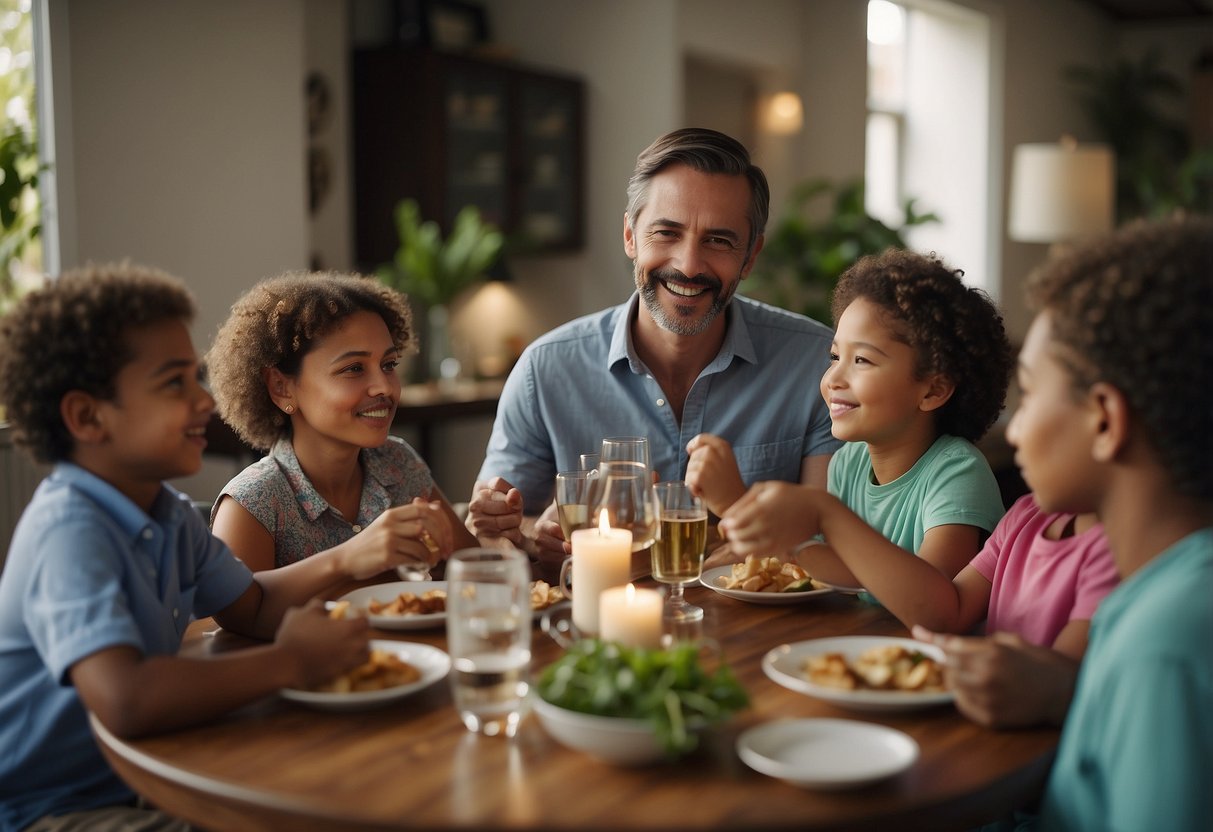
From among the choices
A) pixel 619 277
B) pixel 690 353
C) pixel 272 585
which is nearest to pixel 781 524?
pixel 272 585

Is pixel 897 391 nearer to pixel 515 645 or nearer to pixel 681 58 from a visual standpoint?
pixel 515 645

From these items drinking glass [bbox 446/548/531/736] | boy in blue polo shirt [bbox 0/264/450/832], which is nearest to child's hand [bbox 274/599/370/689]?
boy in blue polo shirt [bbox 0/264/450/832]

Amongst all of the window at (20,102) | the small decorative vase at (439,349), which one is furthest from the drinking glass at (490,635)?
the small decorative vase at (439,349)

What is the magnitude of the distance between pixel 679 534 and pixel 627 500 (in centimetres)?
12

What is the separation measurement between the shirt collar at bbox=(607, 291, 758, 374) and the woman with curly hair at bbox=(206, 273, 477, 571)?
602mm

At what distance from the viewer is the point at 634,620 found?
4.43 ft

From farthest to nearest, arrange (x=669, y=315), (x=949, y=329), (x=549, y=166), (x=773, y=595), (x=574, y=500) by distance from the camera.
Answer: (x=549, y=166) → (x=669, y=315) → (x=949, y=329) → (x=773, y=595) → (x=574, y=500)

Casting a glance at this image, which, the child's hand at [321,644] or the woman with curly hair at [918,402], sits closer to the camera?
the child's hand at [321,644]

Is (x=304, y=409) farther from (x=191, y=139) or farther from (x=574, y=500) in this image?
(x=191, y=139)

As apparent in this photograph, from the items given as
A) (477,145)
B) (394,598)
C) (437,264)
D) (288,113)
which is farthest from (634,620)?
(477,145)

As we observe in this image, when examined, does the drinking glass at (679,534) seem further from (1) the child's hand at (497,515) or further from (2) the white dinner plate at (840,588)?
(1) the child's hand at (497,515)

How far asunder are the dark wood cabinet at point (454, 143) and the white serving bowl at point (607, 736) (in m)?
4.46

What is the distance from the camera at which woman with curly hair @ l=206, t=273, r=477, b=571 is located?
2004 mm

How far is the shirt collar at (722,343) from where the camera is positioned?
2.58m
